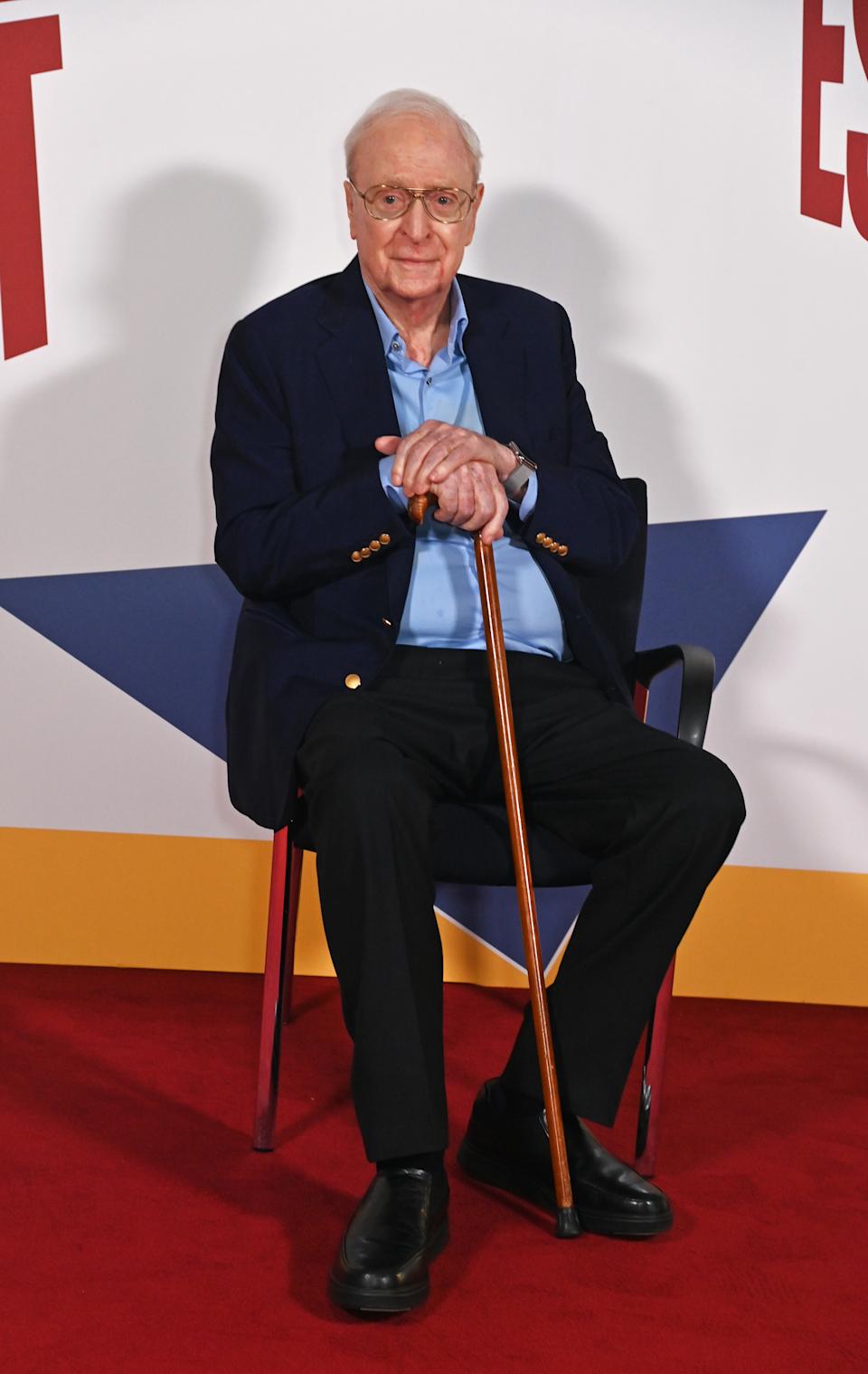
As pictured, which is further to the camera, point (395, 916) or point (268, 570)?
point (268, 570)

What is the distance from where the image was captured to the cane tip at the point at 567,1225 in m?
1.85

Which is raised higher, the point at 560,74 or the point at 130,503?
the point at 560,74

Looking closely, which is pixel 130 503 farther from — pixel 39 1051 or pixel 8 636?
pixel 39 1051

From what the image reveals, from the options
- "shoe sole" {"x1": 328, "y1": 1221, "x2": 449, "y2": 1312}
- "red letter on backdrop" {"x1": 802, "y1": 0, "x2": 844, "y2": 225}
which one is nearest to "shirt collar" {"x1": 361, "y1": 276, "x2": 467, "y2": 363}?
"red letter on backdrop" {"x1": 802, "y1": 0, "x2": 844, "y2": 225}

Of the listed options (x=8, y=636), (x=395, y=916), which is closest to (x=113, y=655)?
(x=8, y=636)

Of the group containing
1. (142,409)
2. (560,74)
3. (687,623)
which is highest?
(560,74)

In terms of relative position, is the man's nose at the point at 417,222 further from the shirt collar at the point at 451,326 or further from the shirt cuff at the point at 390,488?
the shirt cuff at the point at 390,488

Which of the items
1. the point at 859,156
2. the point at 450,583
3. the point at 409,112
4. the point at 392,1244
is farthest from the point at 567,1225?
the point at 859,156

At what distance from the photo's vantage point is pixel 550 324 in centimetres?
238

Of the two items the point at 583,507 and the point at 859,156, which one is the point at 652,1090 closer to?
the point at 583,507

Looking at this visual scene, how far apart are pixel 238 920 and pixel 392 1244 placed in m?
1.40

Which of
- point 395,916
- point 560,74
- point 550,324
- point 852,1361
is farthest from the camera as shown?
point 560,74

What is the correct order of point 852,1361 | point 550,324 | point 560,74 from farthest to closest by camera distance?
1. point 560,74
2. point 550,324
3. point 852,1361

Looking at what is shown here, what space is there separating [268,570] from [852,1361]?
120cm
